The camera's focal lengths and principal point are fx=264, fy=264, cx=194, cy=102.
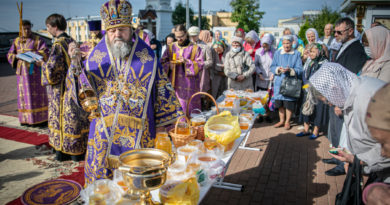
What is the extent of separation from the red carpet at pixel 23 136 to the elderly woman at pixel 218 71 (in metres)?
4.15

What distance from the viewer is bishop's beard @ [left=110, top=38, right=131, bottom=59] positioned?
86.4 inches

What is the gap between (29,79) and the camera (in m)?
6.11

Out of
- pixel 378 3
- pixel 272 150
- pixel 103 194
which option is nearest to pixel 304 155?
pixel 272 150

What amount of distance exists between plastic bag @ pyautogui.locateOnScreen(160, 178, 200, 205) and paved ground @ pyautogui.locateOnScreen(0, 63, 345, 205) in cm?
186

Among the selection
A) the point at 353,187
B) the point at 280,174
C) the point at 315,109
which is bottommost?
the point at 280,174

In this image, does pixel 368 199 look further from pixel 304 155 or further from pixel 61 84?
pixel 61 84

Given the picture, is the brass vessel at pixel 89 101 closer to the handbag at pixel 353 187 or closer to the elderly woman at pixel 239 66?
the handbag at pixel 353 187

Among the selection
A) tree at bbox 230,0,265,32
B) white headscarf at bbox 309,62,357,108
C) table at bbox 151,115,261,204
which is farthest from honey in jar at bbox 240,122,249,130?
tree at bbox 230,0,265,32

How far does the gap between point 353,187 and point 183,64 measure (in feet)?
12.8

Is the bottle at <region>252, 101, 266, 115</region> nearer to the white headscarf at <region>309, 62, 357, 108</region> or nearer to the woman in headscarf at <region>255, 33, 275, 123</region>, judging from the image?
the white headscarf at <region>309, 62, 357, 108</region>

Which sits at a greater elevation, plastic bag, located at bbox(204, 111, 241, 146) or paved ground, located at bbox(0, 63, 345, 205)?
plastic bag, located at bbox(204, 111, 241, 146)

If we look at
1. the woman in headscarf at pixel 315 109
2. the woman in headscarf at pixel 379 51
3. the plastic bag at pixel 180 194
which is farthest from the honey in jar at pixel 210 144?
the woman in headscarf at pixel 315 109

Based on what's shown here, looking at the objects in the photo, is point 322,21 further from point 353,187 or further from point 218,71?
point 353,187

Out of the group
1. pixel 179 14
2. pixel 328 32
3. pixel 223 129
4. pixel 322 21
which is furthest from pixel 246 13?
pixel 223 129
